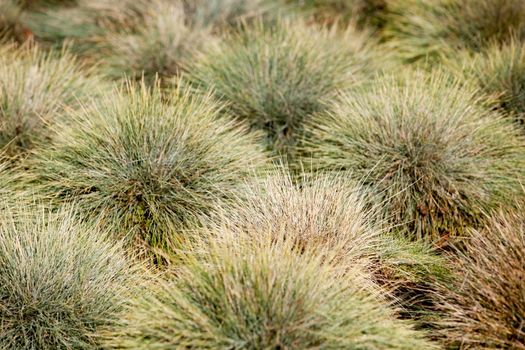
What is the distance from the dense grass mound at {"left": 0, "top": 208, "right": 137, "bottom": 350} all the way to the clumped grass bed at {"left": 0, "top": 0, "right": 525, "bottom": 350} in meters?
0.01

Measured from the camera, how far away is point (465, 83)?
16.8ft

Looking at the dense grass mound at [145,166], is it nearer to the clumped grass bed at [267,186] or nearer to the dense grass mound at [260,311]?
the clumped grass bed at [267,186]

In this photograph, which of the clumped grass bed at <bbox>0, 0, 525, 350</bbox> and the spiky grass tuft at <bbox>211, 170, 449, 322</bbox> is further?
the spiky grass tuft at <bbox>211, 170, 449, 322</bbox>

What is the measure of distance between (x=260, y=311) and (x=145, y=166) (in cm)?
160

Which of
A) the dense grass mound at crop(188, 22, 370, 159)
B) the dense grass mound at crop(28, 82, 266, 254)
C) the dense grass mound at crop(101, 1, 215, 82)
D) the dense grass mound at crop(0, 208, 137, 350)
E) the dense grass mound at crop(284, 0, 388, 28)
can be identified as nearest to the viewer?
the dense grass mound at crop(0, 208, 137, 350)

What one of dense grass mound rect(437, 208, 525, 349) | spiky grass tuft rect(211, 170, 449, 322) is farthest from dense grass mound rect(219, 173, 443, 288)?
dense grass mound rect(437, 208, 525, 349)

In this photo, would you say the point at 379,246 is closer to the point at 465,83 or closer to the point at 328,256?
the point at 328,256

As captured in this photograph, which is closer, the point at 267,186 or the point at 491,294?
the point at 491,294

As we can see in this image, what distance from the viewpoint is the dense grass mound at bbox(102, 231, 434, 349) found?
123 inches

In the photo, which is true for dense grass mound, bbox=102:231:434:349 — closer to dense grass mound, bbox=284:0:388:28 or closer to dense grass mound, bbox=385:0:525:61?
dense grass mound, bbox=385:0:525:61

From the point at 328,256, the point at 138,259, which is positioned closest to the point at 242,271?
the point at 328,256

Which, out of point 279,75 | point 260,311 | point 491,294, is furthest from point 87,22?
point 491,294

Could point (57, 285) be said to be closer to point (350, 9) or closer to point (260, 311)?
point (260, 311)

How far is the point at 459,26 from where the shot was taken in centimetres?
640
